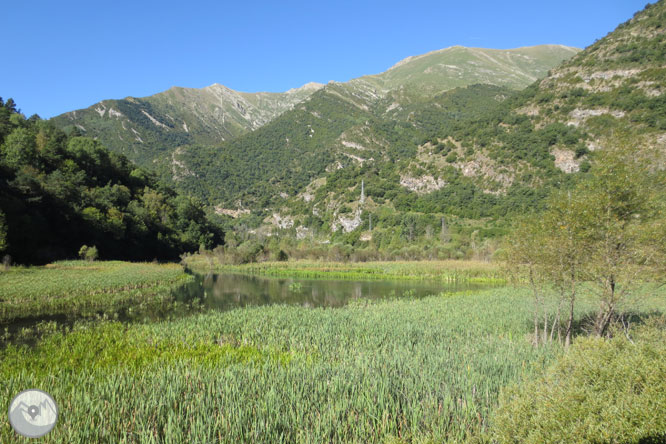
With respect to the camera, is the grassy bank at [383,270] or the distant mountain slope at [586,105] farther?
A: the distant mountain slope at [586,105]

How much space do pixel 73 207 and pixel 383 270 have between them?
4546 cm

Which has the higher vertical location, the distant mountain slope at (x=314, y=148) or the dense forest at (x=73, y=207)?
the distant mountain slope at (x=314, y=148)

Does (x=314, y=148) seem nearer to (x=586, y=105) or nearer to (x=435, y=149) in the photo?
(x=435, y=149)

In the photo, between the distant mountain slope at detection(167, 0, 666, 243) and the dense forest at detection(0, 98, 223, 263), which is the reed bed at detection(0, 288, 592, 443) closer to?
the distant mountain slope at detection(167, 0, 666, 243)

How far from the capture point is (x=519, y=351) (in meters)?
8.84

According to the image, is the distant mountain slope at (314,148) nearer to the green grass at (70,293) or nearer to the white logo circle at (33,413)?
the green grass at (70,293)

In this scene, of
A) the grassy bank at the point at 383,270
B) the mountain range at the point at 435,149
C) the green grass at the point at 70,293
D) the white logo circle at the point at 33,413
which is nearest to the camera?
the white logo circle at the point at 33,413

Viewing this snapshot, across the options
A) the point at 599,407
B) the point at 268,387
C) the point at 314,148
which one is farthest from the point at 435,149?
the point at 599,407

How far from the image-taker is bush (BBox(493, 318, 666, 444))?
128 inches

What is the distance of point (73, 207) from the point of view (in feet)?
162

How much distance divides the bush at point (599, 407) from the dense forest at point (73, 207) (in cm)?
3980

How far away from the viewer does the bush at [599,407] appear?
10.7ft

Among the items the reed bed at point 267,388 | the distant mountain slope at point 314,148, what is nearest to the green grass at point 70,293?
the reed bed at point 267,388

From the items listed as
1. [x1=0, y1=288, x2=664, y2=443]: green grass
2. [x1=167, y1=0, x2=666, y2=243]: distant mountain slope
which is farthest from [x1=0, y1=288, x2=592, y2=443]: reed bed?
[x1=167, y1=0, x2=666, y2=243]: distant mountain slope
